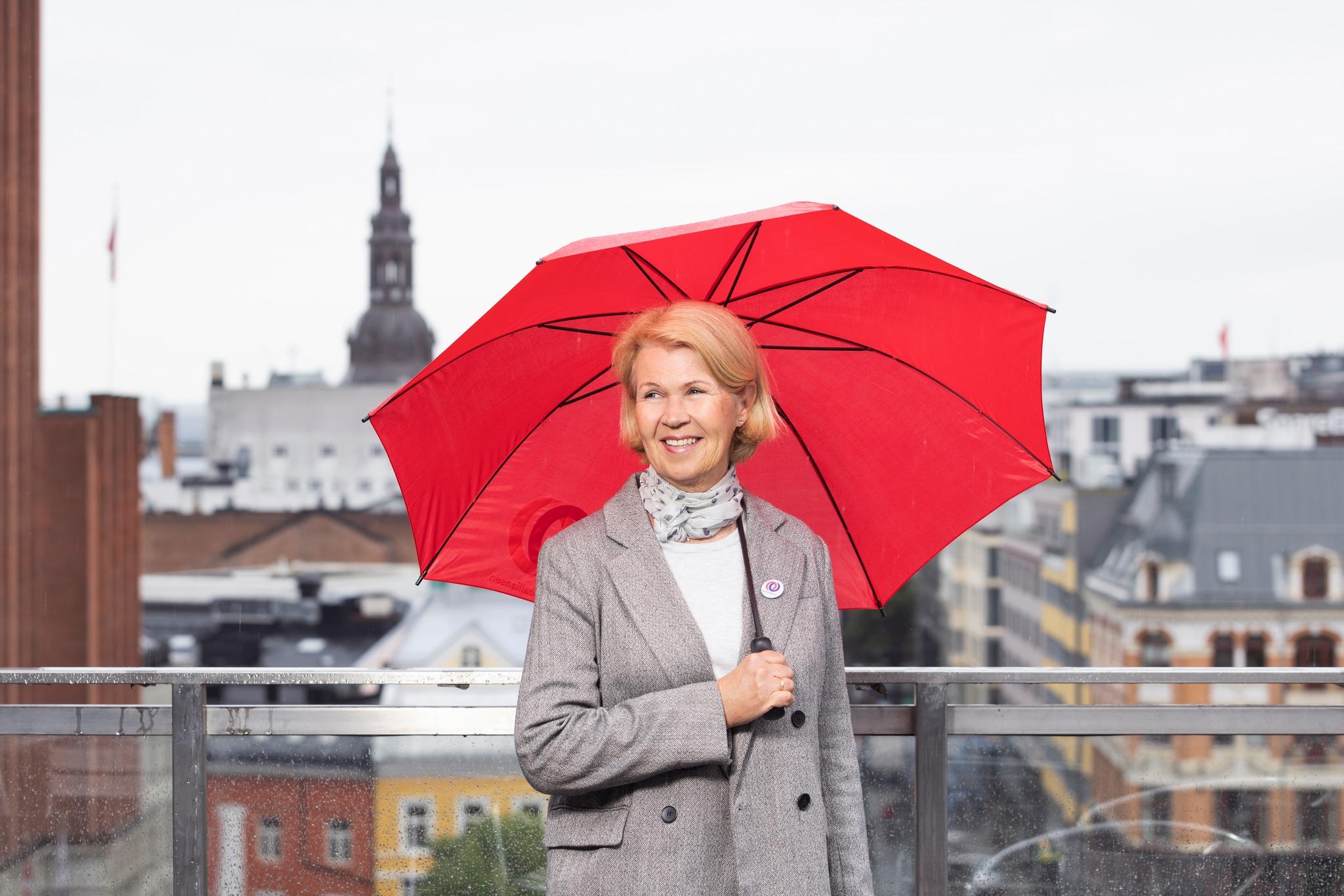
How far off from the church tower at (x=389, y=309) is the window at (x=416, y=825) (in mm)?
93679

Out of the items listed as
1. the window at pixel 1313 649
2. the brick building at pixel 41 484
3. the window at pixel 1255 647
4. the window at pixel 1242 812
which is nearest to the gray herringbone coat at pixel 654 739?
the window at pixel 1242 812

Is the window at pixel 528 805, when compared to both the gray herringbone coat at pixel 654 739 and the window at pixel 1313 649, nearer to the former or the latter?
the gray herringbone coat at pixel 654 739

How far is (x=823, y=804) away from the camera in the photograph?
1.89 m

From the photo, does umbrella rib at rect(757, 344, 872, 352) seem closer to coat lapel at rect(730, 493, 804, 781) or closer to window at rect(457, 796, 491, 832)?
coat lapel at rect(730, 493, 804, 781)

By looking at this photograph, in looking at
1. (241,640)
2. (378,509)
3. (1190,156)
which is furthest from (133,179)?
(1190,156)

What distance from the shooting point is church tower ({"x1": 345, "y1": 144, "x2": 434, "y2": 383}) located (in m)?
96.1

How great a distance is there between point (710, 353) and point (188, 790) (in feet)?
5.34

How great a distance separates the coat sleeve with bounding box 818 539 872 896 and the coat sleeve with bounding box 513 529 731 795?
0.19 metres

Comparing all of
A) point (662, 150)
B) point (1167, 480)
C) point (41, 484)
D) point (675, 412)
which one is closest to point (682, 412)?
point (675, 412)

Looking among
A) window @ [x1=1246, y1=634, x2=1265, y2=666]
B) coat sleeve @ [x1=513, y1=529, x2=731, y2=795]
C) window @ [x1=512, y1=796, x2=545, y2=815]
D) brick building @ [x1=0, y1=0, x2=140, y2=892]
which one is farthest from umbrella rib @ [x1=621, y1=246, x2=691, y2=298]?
window @ [x1=1246, y1=634, x2=1265, y2=666]

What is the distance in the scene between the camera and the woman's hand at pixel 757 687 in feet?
5.74

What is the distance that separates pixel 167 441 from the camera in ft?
272

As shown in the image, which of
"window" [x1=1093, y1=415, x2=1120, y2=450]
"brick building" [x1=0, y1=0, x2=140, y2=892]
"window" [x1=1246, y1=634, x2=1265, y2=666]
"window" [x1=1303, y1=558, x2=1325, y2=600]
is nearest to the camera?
"brick building" [x1=0, y1=0, x2=140, y2=892]

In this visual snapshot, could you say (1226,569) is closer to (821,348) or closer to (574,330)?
(821,348)
